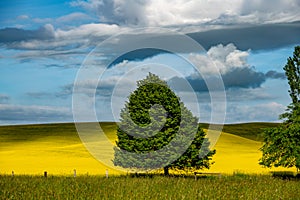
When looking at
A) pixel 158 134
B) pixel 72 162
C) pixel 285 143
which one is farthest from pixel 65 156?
pixel 285 143

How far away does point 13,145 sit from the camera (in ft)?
293

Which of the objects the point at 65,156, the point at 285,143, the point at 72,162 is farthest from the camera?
the point at 65,156

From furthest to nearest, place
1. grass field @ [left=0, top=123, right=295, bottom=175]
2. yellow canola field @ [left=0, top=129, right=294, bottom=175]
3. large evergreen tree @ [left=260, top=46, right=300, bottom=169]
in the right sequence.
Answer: grass field @ [left=0, top=123, right=295, bottom=175]
yellow canola field @ [left=0, top=129, right=294, bottom=175]
large evergreen tree @ [left=260, top=46, right=300, bottom=169]

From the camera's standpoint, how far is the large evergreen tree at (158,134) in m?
45.4

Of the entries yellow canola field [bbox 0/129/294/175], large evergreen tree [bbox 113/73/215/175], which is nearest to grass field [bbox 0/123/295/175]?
yellow canola field [bbox 0/129/294/175]

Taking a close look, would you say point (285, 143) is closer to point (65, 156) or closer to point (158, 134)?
point (158, 134)

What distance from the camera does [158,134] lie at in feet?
152

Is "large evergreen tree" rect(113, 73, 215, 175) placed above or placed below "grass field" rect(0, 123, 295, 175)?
above

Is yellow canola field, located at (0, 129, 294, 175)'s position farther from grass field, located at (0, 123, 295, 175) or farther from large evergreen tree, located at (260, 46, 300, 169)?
large evergreen tree, located at (260, 46, 300, 169)

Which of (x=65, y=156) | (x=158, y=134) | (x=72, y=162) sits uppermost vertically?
(x=158, y=134)

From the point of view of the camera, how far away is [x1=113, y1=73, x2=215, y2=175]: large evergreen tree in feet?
149

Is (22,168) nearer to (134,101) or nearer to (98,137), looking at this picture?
(134,101)

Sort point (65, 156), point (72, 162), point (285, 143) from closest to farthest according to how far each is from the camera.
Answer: point (285, 143)
point (72, 162)
point (65, 156)

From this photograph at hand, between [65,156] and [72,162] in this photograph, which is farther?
[65,156]
